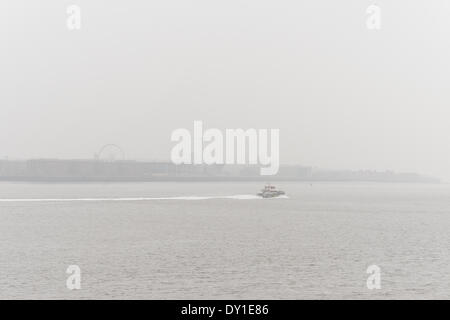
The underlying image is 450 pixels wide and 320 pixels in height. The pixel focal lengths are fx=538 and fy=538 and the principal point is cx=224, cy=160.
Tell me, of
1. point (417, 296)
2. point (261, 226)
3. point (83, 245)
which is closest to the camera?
point (417, 296)

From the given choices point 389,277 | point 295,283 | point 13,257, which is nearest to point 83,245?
point 13,257
